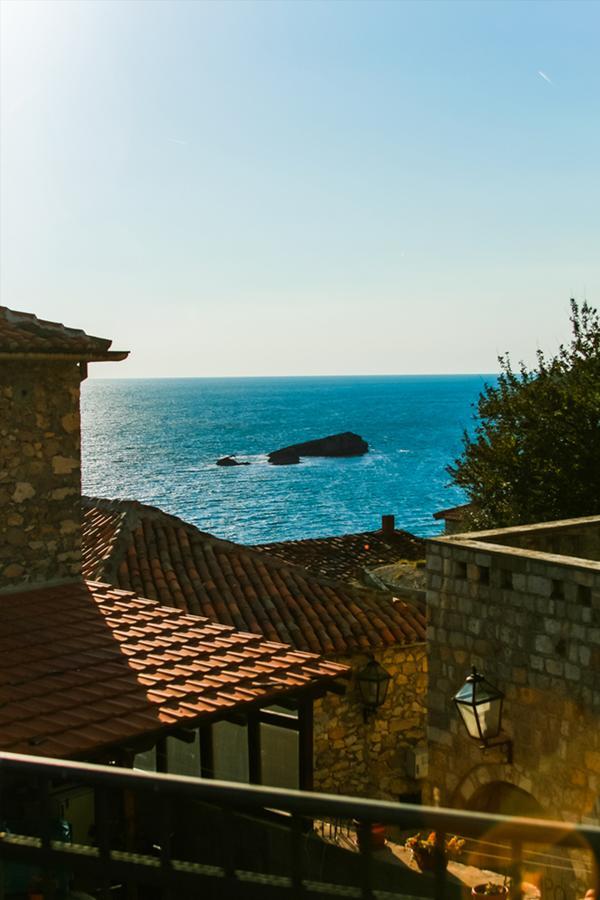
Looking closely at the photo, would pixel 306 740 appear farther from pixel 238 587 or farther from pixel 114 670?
pixel 238 587

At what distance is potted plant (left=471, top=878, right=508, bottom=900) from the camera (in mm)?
8367

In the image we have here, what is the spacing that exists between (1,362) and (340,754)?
29.0ft

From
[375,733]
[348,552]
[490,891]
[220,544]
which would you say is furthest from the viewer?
[348,552]

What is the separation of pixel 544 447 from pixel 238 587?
6062 millimetres

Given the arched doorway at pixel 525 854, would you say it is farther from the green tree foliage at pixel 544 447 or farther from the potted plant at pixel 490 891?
the green tree foliage at pixel 544 447

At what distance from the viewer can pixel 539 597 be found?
9516mm

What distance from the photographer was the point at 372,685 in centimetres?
1540

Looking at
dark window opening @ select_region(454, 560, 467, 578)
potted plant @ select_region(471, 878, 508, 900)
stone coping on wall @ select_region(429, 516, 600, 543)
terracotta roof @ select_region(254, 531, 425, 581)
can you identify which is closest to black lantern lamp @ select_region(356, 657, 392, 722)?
stone coping on wall @ select_region(429, 516, 600, 543)

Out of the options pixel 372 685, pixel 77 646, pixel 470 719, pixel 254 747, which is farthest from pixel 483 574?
pixel 372 685

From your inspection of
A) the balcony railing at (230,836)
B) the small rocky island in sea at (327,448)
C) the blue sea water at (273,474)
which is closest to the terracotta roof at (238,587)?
the balcony railing at (230,836)

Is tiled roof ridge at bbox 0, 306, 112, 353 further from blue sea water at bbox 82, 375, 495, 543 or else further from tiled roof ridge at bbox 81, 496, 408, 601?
blue sea water at bbox 82, 375, 495, 543

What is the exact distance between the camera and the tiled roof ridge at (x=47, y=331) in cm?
1002

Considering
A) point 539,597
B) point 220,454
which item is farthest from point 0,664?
point 220,454

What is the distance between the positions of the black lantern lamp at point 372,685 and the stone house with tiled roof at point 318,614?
0.25 meters
